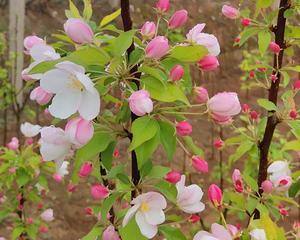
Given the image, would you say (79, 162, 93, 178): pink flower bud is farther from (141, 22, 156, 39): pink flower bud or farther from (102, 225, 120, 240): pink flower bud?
(141, 22, 156, 39): pink flower bud

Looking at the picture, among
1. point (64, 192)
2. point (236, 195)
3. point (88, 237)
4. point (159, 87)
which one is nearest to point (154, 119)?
point (159, 87)

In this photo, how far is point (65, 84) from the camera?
3.35 ft

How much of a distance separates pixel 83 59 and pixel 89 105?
0.28ft

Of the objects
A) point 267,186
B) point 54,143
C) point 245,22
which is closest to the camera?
point 54,143

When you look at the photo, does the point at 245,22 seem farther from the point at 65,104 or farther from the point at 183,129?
the point at 65,104

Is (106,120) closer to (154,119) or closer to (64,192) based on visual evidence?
(154,119)

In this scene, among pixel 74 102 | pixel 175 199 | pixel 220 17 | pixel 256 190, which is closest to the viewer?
pixel 74 102

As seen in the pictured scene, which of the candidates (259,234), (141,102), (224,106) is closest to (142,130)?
(141,102)

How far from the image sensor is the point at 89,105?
0.99m

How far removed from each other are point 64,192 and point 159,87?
3482 mm

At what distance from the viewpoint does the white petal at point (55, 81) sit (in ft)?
3.29

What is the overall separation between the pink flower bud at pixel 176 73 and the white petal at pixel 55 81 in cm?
19

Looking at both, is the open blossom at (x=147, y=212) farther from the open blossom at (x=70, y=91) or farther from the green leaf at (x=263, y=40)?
the green leaf at (x=263, y=40)

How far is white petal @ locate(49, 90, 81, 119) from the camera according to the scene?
1.01 meters
